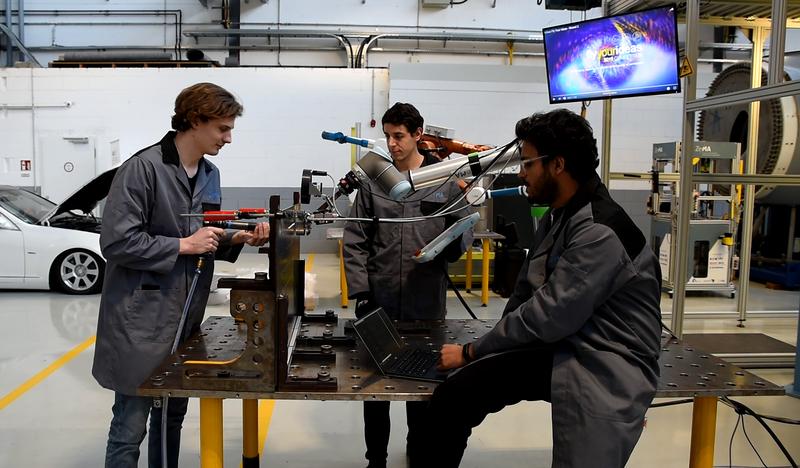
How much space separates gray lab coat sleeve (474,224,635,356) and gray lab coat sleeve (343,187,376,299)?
891 millimetres

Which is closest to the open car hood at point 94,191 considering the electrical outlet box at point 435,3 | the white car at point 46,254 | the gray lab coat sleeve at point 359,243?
the gray lab coat sleeve at point 359,243

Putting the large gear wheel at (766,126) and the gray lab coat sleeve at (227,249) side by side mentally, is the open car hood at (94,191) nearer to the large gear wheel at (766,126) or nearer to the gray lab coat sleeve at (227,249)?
the gray lab coat sleeve at (227,249)

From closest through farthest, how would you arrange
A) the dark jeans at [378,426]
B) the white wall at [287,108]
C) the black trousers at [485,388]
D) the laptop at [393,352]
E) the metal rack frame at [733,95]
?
the black trousers at [485,388]
the laptop at [393,352]
the dark jeans at [378,426]
the metal rack frame at [733,95]
the white wall at [287,108]

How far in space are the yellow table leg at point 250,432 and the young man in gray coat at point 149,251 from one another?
42cm

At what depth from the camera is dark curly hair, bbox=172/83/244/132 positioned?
1.73 m

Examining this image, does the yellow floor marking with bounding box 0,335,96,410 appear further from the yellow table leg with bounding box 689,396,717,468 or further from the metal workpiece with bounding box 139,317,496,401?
the yellow table leg with bounding box 689,396,717,468

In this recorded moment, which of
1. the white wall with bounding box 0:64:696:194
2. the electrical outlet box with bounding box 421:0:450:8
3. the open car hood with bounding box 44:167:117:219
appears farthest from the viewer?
the electrical outlet box with bounding box 421:0:450:8

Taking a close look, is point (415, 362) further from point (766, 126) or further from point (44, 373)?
point (766, 126)

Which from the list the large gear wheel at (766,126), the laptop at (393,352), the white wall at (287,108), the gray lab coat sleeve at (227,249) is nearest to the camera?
the laptop at (393,352)

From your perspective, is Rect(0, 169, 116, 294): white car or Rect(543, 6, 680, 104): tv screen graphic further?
Rect(0, 169, 116, 294): white car

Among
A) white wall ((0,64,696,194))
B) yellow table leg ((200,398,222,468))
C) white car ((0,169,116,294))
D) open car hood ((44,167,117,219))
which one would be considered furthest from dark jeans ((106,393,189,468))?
white wall ((0,64,696,194))

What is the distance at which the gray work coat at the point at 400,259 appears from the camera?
2164 mm

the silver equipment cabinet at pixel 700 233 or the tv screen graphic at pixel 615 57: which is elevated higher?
the tv screen graphic at pixel 615 57

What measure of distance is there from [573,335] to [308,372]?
0.65 meters
